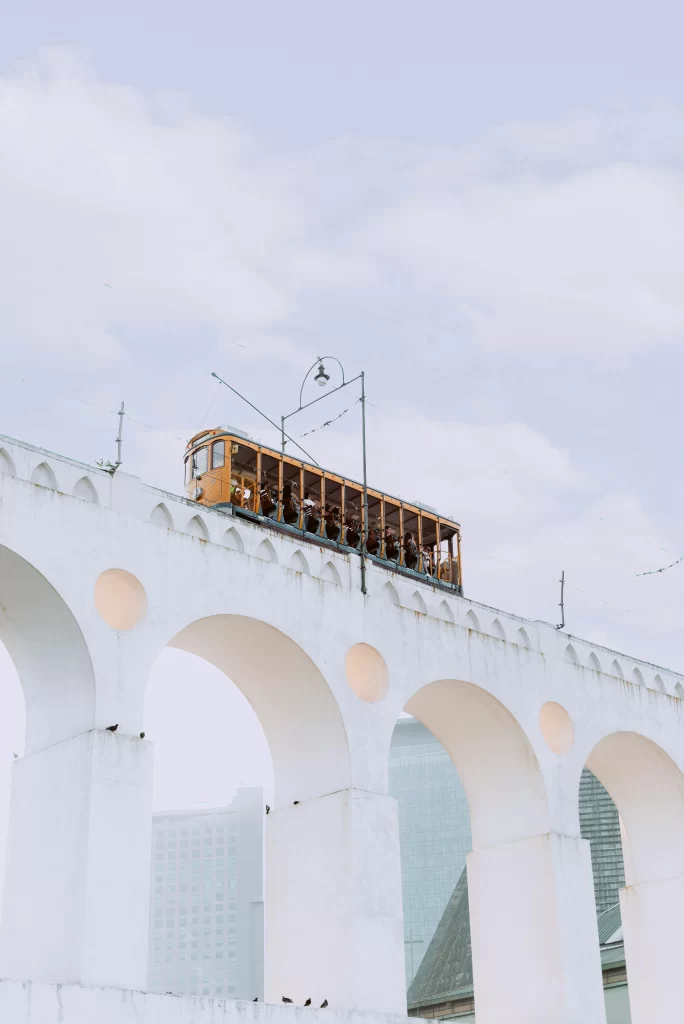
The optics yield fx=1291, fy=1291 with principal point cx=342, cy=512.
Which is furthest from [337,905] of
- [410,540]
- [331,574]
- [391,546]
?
[410,540]

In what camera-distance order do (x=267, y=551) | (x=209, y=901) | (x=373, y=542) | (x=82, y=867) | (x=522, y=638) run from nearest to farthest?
(x=82, y=867), (x=267, y=551), (x=522, y=638), (x=373, y=542), (x=209, y=901)

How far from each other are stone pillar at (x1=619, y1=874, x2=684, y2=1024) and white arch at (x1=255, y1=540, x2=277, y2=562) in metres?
11.2

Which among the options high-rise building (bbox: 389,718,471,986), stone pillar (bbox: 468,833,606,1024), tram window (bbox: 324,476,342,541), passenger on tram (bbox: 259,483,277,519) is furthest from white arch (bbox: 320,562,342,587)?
high-rise building (bbox: 389,718,471,986)

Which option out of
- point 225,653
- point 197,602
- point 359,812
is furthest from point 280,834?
point 197,602

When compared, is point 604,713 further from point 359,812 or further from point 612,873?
point 612,873

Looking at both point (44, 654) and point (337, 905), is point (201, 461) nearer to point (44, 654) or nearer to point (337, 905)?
point (44, 654)

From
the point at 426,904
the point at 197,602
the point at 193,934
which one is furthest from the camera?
the point at 193,934

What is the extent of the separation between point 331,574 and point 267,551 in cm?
136

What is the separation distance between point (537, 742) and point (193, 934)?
143536 millimetres

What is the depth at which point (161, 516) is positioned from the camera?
61.7 ft

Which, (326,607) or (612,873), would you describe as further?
(612,873)

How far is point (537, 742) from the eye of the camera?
75.2 feet

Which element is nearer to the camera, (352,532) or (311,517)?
(311,517)

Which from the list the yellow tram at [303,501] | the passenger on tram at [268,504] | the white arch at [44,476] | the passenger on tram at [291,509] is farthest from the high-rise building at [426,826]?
the white arch at [44,476]
